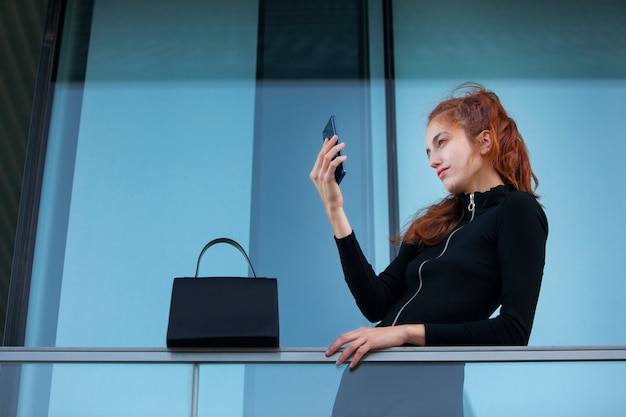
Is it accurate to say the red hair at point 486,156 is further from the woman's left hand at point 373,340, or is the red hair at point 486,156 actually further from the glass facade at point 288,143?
the glass facade at point 288,143

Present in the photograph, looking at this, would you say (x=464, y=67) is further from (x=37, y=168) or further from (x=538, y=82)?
(x=37, y=168)

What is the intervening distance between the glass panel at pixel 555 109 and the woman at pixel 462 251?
5.20ft

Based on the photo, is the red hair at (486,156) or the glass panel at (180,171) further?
the glass panel at (180,171)

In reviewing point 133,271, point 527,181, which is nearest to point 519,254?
point 527,181

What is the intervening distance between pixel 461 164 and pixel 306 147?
6.07 ft

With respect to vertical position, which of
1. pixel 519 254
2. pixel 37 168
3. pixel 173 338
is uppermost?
pixel 37 168

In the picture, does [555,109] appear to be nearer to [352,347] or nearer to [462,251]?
[462,251]

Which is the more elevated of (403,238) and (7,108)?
(7,108)

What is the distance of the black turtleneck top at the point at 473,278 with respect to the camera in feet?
7.43

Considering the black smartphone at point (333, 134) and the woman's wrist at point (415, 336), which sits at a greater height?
→ the black smartphone at point (333, 134)

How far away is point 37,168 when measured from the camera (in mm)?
4367

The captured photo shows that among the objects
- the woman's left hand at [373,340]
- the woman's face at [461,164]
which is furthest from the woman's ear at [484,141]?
the woman's left hand at [373,340]

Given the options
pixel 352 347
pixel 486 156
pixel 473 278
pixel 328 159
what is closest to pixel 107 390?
pixel 352 347

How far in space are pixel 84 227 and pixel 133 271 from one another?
1.13 feet
